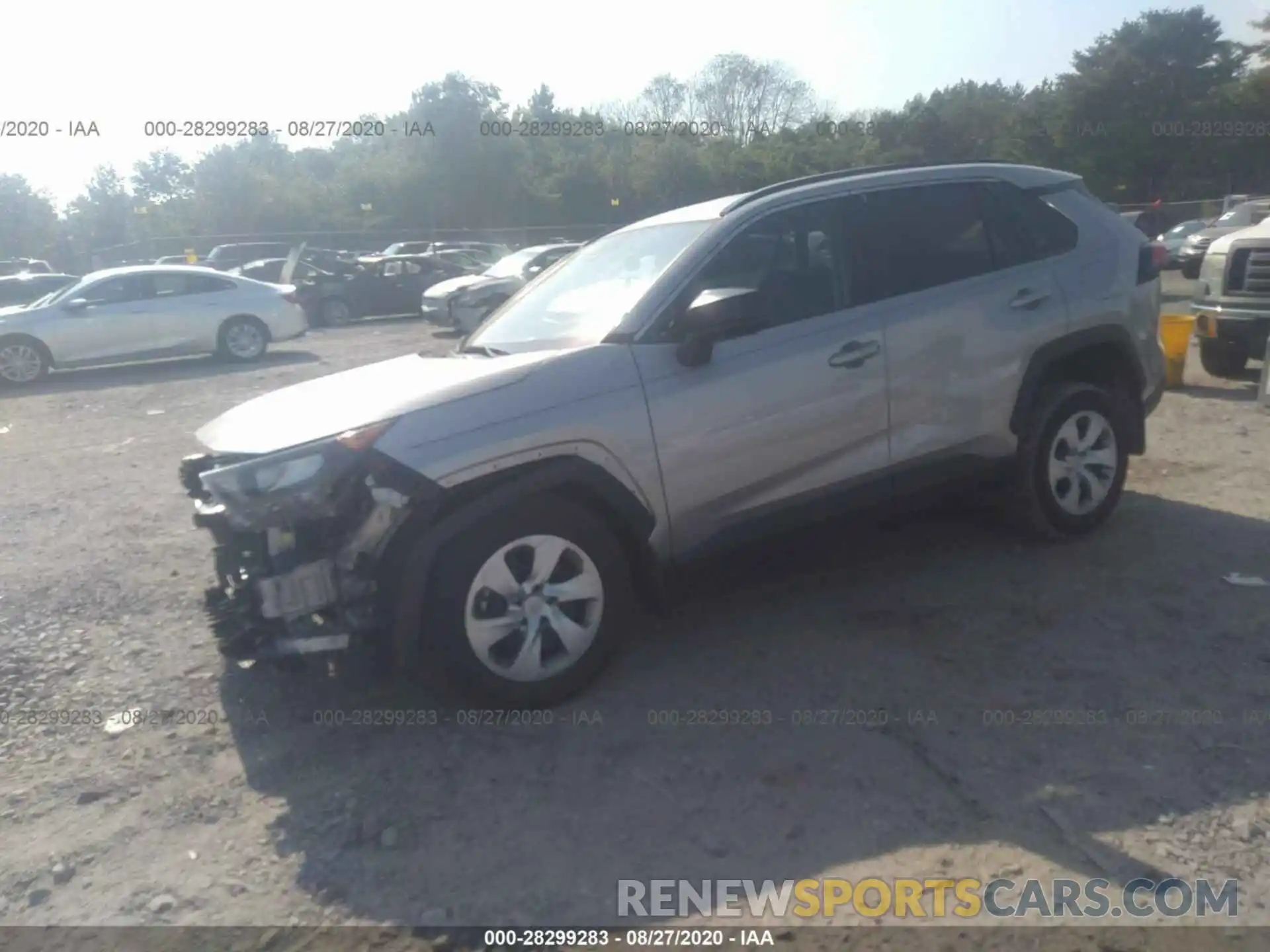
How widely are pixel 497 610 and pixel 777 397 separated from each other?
4.73 feet

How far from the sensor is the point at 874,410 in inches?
193

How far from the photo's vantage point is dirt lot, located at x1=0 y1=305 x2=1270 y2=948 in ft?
10.7

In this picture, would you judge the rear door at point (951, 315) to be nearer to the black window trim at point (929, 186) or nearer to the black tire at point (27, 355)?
the black window trim at point (929, 186)

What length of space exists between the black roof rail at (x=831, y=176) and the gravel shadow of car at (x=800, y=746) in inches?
58.6

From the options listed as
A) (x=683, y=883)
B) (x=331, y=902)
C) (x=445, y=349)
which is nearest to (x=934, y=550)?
(x=445, y=349)

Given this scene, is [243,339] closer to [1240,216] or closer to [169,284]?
[169,284]

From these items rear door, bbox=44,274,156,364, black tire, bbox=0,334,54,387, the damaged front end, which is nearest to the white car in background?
rear door, bbox=44,274,156,364

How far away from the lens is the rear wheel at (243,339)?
16.8m

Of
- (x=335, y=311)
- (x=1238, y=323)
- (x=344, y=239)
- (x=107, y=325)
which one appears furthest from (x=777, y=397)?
(x=344, y=239)

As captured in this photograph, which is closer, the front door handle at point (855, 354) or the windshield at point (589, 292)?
Answer: the windshield at point (589, 292)

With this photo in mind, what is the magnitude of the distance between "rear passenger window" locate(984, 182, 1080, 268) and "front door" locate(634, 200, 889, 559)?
988 millimetres

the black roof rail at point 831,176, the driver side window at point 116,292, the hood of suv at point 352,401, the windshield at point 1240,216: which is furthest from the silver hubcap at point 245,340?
the windshield at point 1240,216

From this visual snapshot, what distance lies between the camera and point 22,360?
50.2 ft

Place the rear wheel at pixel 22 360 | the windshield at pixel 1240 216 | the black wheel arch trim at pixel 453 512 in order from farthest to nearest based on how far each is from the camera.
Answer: the windshield at pixel 1240 216 < the rear wheel at pixel 22 360 < the black wheel arch trim at pixel 453 512
